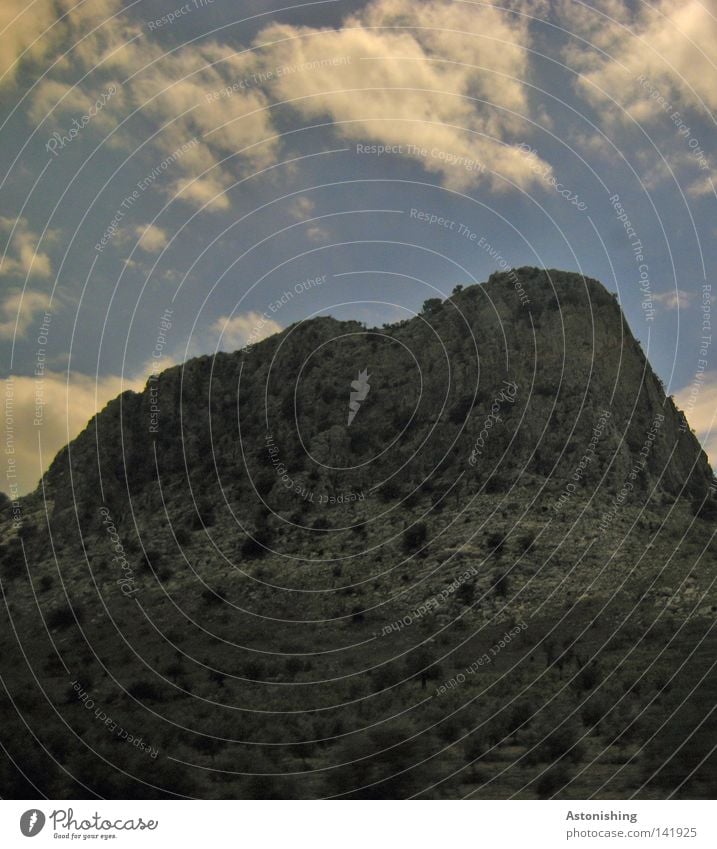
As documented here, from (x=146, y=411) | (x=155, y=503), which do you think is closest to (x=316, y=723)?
(x=155, y=503)
